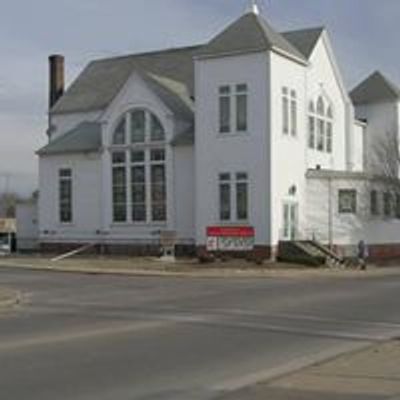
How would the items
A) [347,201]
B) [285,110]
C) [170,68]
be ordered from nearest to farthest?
[285,110]
[347,201]
[170,68]

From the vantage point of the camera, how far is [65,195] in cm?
5891

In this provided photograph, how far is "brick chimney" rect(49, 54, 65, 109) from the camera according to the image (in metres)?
70.4

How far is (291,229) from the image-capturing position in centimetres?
5219

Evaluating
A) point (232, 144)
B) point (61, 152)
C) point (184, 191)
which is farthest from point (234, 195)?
point (61, 152)

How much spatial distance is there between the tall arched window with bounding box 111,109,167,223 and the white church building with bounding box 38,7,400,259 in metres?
0.06

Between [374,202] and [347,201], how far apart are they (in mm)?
3351

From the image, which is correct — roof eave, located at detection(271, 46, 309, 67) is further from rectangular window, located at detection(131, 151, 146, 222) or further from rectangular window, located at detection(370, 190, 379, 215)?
rectangular window, located at detection(131, 151, 146, 222)

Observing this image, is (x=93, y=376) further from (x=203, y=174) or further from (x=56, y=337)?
(x=203, y=174)

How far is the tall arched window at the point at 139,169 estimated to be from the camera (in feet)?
179

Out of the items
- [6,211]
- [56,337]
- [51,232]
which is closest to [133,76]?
[51,232]

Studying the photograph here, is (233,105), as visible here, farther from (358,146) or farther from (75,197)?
(358,146)

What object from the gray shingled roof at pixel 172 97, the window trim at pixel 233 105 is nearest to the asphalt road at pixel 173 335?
the window trim at pixel 233 105

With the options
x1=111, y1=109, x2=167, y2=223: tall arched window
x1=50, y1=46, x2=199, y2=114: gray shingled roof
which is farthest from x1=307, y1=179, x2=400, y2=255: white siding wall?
x1=50, y1=46, x2=199, y2=114: gray shingled roof

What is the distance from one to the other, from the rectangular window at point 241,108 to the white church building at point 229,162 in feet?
0.19
